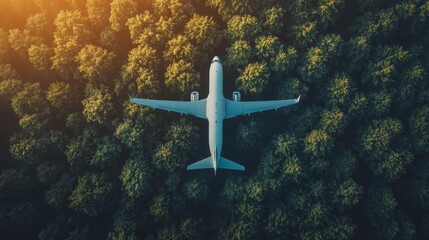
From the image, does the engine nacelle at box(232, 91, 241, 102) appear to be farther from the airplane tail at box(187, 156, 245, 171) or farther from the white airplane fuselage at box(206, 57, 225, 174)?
the airplane tail at box(187, 156, 245, 171)

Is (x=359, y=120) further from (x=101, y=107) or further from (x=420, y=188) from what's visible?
(x=101, y=107)

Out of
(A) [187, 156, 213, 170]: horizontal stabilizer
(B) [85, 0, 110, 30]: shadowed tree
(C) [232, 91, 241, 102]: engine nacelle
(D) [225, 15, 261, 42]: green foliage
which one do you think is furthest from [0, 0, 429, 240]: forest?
(A) [187, 156, 213, 170]: horizontal stabilizer

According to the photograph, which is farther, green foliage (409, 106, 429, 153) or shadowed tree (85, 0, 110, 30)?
shadowed tree (85, 0, 110, 30)

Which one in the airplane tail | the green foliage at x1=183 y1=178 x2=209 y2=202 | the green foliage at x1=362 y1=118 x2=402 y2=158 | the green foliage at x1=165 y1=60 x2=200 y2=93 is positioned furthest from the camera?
the airplane tail

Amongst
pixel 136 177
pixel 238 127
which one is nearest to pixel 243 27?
pixel 238 127

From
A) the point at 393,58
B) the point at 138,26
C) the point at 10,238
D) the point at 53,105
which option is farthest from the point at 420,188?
the point at 10,238

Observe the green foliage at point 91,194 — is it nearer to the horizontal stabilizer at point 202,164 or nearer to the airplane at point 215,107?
the horizontal stabilizer at point 202,164

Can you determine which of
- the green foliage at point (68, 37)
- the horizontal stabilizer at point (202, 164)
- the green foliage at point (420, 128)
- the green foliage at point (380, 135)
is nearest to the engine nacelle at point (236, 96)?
the horizontal stabilizer at point (202, 164)
